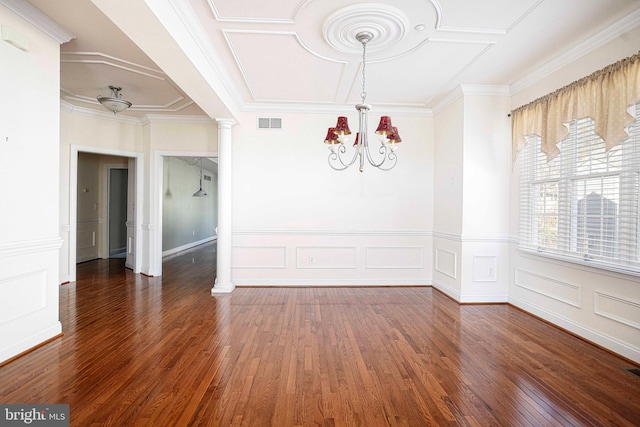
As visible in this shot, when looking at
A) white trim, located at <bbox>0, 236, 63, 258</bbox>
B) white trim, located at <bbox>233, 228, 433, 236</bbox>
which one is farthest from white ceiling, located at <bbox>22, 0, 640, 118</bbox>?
white trim, located at <bbox>0, 236, 63, 258</bbox>

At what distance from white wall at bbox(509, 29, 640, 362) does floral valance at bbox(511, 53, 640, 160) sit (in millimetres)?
139

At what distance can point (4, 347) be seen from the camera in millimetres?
2406

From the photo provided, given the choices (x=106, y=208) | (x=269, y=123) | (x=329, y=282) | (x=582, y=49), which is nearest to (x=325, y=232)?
(x=329, y=282)

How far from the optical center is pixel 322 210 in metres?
4.96

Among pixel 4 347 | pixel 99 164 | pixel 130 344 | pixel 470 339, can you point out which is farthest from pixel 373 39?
pixel 99 164

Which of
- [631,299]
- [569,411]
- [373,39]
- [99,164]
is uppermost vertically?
[373,39]

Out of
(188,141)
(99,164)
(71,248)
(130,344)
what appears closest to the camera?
(130,344)

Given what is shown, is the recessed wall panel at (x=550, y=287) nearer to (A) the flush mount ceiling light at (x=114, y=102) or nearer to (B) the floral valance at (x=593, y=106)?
(B) the floral valance at (x=593, y=106)

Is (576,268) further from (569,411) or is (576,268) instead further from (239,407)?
(239,407)

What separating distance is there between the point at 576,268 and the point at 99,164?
8.67 m

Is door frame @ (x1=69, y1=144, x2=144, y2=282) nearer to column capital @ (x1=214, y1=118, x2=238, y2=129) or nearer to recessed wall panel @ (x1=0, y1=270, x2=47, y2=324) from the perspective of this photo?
column capital @ (x1=214, y1=118, x2=238, y2=129)

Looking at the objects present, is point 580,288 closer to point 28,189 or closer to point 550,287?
point 550,287

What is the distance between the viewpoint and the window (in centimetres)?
261

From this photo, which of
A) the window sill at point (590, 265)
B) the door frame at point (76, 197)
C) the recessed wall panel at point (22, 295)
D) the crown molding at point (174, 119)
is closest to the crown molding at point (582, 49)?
the window sill at point (590, 265)
